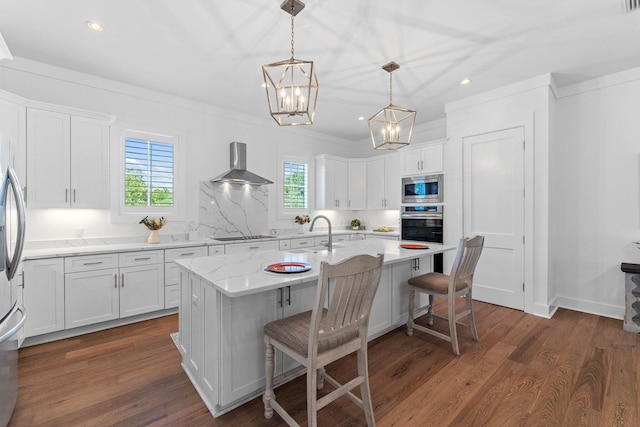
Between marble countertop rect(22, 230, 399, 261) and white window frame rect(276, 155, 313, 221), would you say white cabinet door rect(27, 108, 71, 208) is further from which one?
white window frame rect(276, 155, 313, 221)

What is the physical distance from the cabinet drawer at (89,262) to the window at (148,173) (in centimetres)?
89

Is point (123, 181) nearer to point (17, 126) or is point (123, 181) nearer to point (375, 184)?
point (17, 126)

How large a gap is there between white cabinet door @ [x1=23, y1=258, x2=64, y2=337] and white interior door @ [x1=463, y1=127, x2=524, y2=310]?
4875 millimetres

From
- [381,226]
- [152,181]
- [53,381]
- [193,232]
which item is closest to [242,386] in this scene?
[53,381]

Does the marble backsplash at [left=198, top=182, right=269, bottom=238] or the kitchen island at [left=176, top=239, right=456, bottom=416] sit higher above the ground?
the marble backsplash at [left=198, top=182, right=269, bottom=238]

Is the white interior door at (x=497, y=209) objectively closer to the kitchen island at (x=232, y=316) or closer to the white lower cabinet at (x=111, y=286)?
the kitchen island at (x=232, y=316)

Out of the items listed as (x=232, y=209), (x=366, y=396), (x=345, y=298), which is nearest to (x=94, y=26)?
(x=232, y=209)

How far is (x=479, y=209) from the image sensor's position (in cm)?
412

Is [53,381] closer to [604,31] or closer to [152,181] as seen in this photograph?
[152,181]

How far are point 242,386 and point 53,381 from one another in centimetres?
152

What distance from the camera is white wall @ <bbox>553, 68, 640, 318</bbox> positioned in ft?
11.3

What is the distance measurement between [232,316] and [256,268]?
1.24 feet

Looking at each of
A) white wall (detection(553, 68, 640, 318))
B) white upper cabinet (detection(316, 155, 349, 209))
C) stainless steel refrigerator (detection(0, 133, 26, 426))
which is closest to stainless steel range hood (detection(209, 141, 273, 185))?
white upper cabinet (detection(316, 155, 349, 209))

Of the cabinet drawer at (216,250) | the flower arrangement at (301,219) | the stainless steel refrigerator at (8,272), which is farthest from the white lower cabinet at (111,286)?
the flower arrangement at (301,219)
